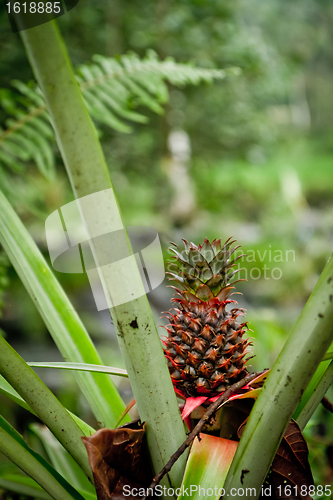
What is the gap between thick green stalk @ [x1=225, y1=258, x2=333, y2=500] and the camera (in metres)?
0.25

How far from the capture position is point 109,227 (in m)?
0.27

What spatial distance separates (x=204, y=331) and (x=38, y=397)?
217 mm

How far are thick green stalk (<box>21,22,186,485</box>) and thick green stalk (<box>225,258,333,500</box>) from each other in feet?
0.24

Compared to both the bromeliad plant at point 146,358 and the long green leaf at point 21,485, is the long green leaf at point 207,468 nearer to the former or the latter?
the bromeliad plant at point 146,358

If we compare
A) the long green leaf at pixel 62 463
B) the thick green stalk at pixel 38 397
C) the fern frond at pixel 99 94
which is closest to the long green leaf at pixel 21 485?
the long green leaf at pixel 62 463

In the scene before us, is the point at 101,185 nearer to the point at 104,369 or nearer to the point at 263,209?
the point at 104,369

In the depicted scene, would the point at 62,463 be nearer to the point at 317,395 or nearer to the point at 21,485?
the point at 21,485

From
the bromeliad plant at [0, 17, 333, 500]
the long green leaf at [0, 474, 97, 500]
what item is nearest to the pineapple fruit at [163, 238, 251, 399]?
the bromeliad plant at [0, 17, 333, 500]

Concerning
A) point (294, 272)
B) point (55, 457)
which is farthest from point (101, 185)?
point (294, 272)

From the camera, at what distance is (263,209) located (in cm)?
604

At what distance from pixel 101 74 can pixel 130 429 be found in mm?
925

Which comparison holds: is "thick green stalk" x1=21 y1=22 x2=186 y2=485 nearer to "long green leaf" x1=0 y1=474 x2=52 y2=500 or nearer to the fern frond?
"long green leaf" x1=0 y1=474 x2=52 y2=500

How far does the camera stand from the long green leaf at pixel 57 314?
0.44 m

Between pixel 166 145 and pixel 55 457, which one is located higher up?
pixel 166 145
